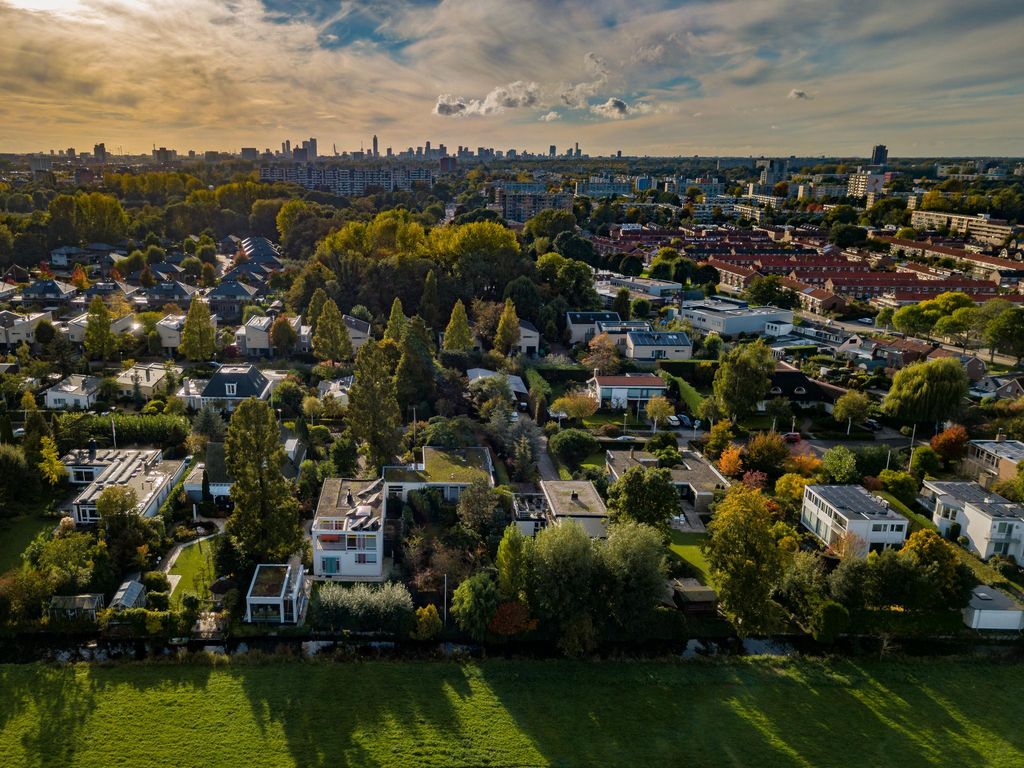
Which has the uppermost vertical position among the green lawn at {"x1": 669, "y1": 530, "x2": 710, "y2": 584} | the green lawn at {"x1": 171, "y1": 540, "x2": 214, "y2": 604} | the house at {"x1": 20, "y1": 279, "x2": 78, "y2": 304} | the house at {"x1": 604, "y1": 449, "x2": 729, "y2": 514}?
the house at {"x1": 20, "y1": 279, "x2": 78, "y2": 304}

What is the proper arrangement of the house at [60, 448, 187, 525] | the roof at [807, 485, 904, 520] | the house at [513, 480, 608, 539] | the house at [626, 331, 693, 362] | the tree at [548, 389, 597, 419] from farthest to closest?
the house at [626, 331, 693, 362], the tree at [548, 389, 597, 419], the house at [60, 448, 187, 525], the house at [513, 480, 608, 539], the roof at [807, 485, 904, 520]

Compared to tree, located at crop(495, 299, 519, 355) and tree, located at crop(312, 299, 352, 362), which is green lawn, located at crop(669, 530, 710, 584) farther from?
tree, located at crop(312, 299, 352, 362)

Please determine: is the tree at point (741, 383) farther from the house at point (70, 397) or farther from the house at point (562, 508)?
the house at point (70, 397)

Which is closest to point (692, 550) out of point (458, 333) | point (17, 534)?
point (17, 534)

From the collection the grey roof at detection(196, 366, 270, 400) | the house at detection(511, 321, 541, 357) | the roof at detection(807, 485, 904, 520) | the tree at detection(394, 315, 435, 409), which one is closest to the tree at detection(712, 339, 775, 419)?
the roof at detection(807, 485, 904, 520)

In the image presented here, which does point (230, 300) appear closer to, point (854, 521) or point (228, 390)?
point (228, 390)

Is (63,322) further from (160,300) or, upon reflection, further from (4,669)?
(4,669)

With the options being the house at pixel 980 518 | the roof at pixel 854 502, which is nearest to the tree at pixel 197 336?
the roof at pixel 854 502
